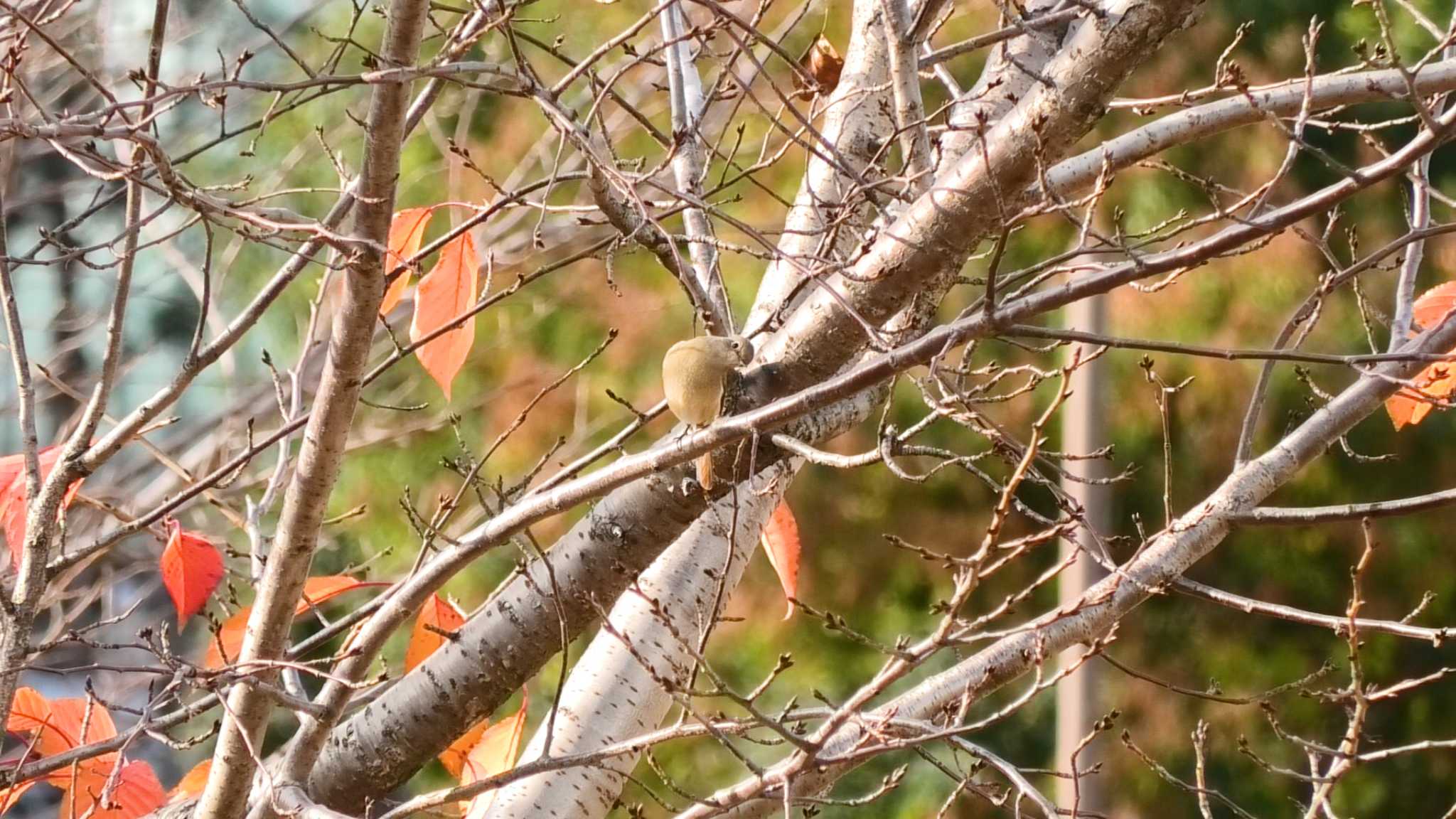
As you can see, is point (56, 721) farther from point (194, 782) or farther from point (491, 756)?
point (491, 756)

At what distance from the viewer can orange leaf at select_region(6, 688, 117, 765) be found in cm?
159

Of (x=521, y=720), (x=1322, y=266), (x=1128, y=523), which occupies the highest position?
(x=1322, y=266)

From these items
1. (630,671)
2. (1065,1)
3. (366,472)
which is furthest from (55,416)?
(1065,1)

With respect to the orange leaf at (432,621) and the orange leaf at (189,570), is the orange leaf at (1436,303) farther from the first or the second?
the orange leaf at (189,570)

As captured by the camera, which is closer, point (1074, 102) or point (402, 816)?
point (1074, 102)

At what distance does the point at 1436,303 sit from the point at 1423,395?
256 millimetres

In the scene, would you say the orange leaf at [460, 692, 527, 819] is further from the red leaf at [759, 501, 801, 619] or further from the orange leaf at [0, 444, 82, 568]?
the orange leaf at [0, 444, 82, 568]

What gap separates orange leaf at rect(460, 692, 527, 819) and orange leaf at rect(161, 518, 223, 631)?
37 cm

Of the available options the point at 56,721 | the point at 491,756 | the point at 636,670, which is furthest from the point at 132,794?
the point at 636,670

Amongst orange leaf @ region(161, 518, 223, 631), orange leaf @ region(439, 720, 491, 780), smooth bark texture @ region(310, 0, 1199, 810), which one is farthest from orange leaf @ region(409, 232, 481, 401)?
orange leaf @ region(439, 720, 491, 780)

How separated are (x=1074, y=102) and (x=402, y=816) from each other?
36.9 inches

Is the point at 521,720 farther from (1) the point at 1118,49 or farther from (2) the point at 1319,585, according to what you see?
(2) the point at 1319,585

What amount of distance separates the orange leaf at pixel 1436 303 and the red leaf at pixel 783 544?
0.80 metres

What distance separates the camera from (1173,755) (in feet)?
13.1
